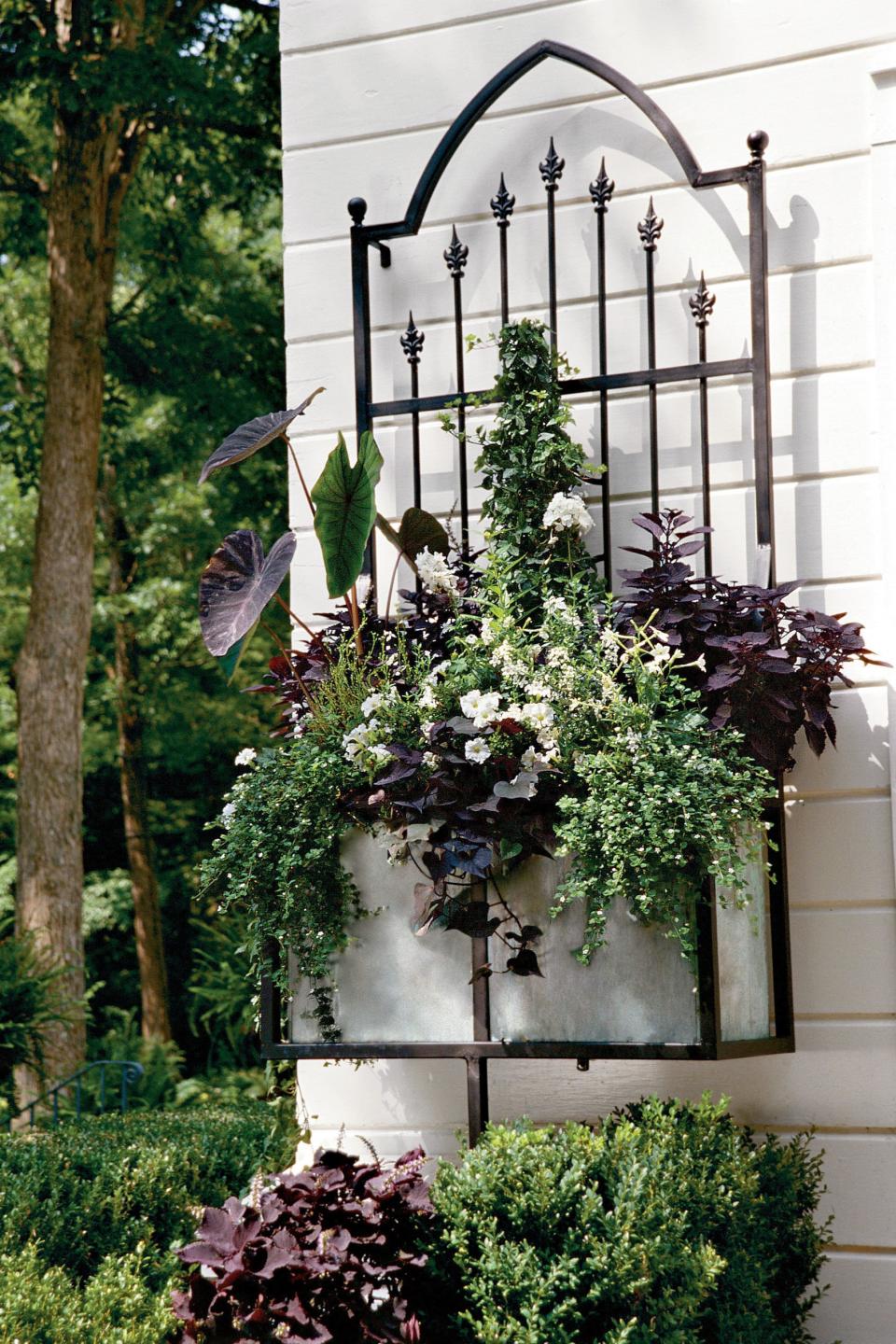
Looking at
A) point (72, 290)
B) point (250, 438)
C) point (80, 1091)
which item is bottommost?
point (80, 1091)

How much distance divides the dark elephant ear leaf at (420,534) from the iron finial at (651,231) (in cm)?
70

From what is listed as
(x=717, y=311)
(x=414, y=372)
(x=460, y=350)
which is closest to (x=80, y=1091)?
(x=414, y=372)

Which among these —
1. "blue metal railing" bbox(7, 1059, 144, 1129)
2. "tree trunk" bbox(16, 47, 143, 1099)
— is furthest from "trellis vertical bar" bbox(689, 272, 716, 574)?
"tree trunk" bbox(16, 47, 143, 1099)

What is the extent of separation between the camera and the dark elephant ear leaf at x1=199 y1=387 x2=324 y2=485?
2.87m

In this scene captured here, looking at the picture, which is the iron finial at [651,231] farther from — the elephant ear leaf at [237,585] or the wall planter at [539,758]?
the elephant ear leaf at [237,585]

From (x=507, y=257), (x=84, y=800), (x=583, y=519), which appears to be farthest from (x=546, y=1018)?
(x=84, y=800)

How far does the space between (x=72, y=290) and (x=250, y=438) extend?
6.93m

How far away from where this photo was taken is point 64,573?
349 inches

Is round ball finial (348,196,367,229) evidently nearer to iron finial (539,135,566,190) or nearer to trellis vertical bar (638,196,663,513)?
iron finial (539,135,566,190)

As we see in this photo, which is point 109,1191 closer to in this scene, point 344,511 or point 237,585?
point 237,585

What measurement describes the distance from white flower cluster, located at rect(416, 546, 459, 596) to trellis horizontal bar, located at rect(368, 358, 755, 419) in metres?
0.34

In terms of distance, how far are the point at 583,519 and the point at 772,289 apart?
0.63 m

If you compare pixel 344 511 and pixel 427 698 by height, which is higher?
pixel 344 511

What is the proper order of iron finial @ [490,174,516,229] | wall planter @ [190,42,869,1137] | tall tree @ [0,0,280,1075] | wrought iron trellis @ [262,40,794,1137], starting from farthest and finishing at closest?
tall tree @ [0,0,280,1075] → iron finial @ [490,174,516,229] → wrought iron trellis @ [262,40,794,1137] → wall planter @ [190,42,869,1137]
